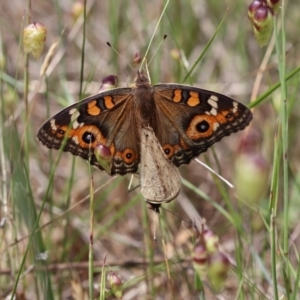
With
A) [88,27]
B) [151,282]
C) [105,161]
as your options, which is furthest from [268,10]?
[88,27]

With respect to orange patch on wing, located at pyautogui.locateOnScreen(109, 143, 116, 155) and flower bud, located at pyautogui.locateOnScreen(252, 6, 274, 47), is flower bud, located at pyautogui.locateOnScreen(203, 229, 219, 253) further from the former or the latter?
orange patch on wing, located at pyautogui.locateOnScreen(109, 143, 116, 155)

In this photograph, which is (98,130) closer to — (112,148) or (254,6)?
(112,148)

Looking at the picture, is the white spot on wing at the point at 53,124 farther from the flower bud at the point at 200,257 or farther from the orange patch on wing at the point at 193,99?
the flower bud at the point at 200,257

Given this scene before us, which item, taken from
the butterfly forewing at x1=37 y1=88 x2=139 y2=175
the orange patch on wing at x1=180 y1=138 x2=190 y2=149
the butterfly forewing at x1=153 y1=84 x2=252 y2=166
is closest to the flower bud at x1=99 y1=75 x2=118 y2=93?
the butterfly forewing at x1=37 y1=88 x2=139 y2=175

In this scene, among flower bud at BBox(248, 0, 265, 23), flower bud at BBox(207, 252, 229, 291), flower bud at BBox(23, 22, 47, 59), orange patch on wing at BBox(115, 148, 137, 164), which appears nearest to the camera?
flower bud at BBox(207, 252, 229, 291)

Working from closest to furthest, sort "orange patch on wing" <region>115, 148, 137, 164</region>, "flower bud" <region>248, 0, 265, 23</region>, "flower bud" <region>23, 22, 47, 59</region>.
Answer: "flower bud" <region>248, 0, 265, 23</region> → "flower bud" <region>23, 22, 47, 59</region> → "orange patch on wing" <region>115, 148, 137, 164</region>

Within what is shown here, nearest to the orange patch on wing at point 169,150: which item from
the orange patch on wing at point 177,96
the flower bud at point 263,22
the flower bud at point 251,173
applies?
the orange patch on wing at point 177,96

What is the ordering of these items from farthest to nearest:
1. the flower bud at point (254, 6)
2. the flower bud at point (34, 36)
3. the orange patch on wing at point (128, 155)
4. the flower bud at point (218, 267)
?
the orange patch on wing at point (128, 155)
the flower bud at point (34, 36)
the flower bud at point (254, 6)
the flower bud at point (218, 267)

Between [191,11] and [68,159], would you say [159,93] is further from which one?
[191,11]
